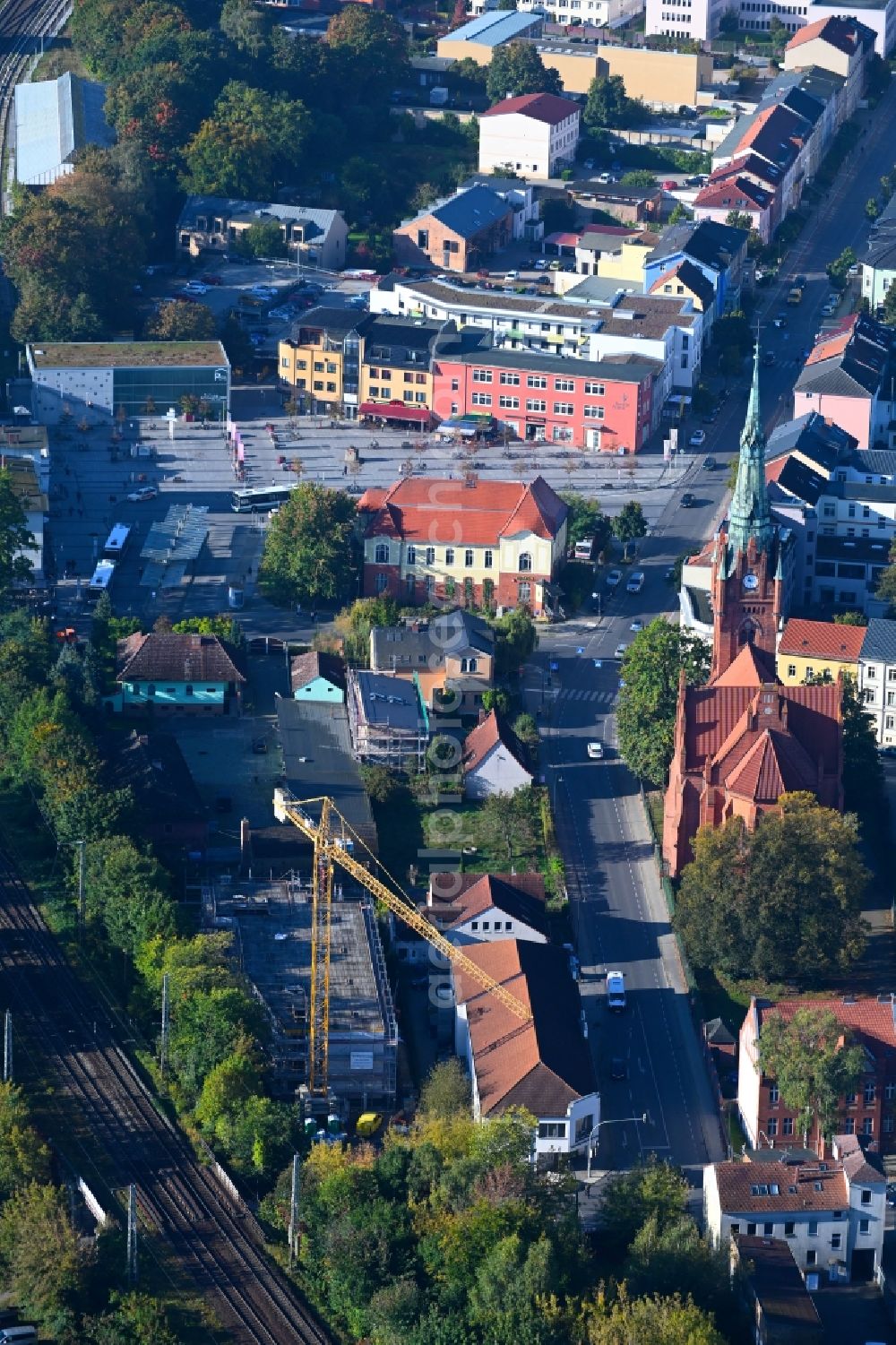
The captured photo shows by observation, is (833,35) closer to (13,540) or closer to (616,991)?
(13,540)

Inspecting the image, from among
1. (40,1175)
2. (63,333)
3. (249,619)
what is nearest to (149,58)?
(63,333)

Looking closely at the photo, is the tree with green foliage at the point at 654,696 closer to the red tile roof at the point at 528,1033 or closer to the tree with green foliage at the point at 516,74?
the red tile roof at the point at 528,1033

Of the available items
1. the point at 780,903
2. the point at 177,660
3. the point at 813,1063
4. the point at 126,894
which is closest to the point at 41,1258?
the point at 126,894

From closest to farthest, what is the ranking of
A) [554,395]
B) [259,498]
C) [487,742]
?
[487,742]
[259,498]
[554,395]

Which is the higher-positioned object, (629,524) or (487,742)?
(629,524)

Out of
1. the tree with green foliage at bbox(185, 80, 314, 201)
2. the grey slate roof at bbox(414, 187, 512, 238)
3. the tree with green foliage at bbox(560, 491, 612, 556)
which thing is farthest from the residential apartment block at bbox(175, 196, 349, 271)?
the tree with green foliage at bbox(560, 491, 612, 556)

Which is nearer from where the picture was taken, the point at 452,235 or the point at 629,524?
the point at 629,524

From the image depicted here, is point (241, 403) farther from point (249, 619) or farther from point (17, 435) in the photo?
point (249, 619)
